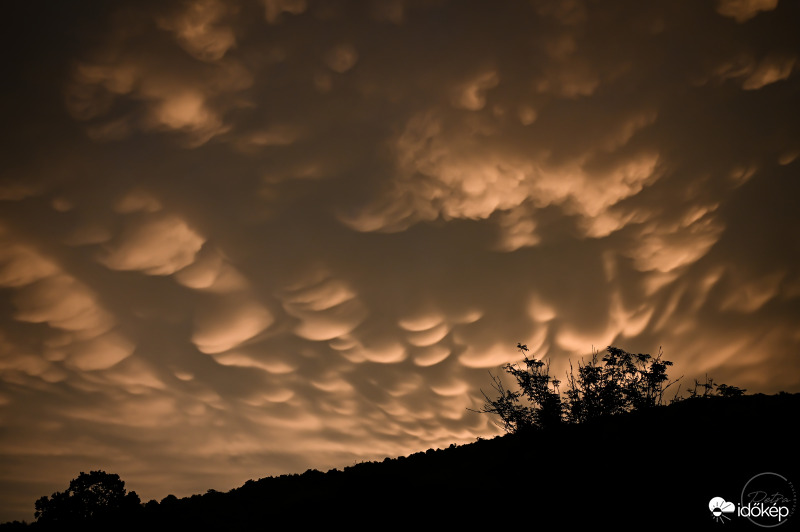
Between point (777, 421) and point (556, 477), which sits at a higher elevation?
point (777, 421)

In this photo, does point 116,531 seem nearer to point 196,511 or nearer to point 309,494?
point 196,511

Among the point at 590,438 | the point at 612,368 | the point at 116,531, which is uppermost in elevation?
the point at 612,368

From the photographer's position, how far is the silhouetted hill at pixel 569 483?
42.9 ft

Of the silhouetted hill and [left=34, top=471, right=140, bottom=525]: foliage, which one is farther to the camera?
[left=34, top=471, right=140, bottom=525]: foliage

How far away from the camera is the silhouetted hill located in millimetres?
13078

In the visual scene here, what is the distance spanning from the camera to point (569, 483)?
49.3ft

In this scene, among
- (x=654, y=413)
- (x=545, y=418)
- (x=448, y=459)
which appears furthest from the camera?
(x=545, y=418)

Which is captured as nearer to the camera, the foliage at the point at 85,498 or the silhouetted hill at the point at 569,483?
the silhouetted hill at the point at 569,483

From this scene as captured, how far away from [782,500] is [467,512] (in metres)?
9.19

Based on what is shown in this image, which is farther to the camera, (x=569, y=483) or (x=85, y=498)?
(x=85, y=498)

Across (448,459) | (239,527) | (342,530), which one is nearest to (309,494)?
(239,527)

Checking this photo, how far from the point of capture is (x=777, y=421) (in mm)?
16109

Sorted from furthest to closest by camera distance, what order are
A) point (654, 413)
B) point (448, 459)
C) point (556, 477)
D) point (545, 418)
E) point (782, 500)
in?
1. point (545, 418)
2. point (448, 459)
3. point (654, 413)
4. point (556, 477)
5. point (782, 500)

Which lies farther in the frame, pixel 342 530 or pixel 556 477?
pixel 556 477
